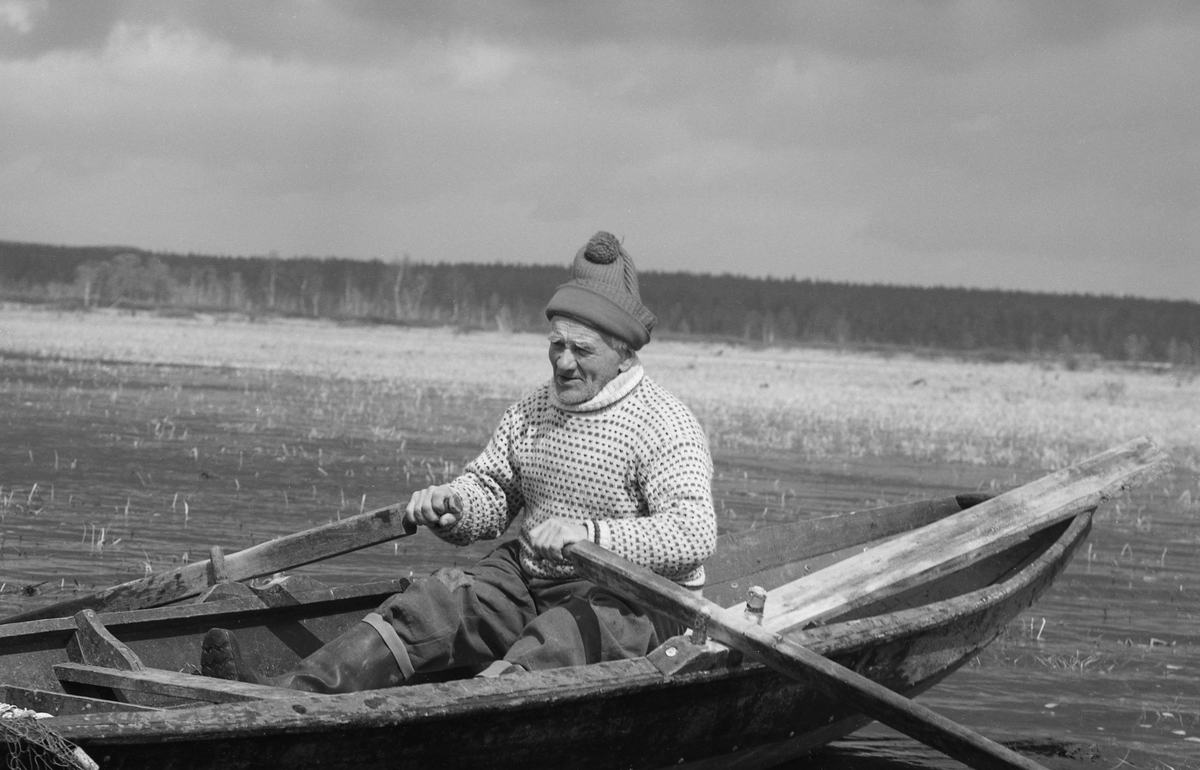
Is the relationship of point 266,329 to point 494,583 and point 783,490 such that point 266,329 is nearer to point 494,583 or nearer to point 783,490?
point 783,490

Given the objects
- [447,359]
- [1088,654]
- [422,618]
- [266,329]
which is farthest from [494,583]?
[266,329]

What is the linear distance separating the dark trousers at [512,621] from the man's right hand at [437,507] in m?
0.21

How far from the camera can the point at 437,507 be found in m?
5.48

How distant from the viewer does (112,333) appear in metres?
43.8

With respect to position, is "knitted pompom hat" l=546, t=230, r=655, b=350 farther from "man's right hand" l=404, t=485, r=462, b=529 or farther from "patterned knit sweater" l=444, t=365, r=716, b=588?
"man's right hand" l=404, t=485, r=462, b=529

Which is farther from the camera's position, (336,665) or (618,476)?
(618,476)

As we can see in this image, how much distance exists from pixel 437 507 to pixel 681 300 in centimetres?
12600

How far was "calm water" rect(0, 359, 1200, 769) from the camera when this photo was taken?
6.61 m

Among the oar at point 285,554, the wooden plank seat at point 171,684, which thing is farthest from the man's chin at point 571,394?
the wooden plank seat at point 171,684

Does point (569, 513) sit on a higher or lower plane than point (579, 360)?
lower

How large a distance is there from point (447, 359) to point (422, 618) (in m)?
34.1

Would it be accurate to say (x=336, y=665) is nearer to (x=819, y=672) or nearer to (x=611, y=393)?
(x=611, y=393)

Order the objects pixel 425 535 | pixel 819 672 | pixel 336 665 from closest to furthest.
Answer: pixel 819 672
pixel 336 665
pixel 425 535

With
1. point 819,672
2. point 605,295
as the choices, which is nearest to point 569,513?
point 605,295
